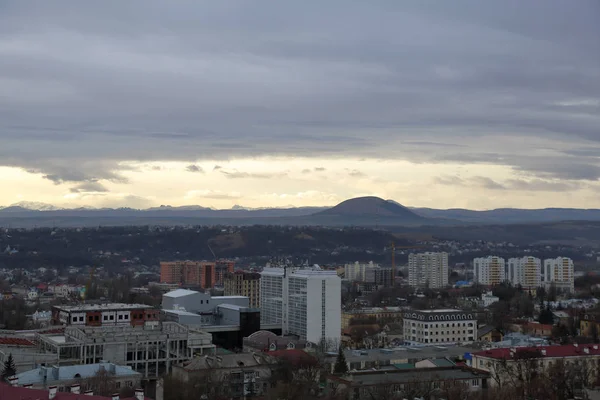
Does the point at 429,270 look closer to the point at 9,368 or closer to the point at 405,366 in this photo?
the point at 405,366

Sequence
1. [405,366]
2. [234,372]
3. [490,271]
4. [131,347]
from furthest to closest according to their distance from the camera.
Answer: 1. [490,271]
2. [131,347]
3. [405,366]
4. [234,372]

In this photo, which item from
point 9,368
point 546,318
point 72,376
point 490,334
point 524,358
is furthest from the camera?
point 546,318

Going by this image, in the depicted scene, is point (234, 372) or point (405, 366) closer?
point (234, 372)

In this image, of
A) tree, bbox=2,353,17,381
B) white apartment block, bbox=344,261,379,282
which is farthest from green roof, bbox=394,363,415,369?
white apartment block, bbox=344,261,379,282

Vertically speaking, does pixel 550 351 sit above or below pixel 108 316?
below

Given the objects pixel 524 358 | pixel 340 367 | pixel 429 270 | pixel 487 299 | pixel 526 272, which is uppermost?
pixel 429 270

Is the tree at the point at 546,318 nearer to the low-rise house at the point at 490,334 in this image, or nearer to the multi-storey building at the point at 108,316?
the low-rise house at the point at 490,334

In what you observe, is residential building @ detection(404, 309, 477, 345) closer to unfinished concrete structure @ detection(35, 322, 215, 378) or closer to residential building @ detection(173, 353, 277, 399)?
unfinished concrete structure @ detection(35, 322, 215, 378)

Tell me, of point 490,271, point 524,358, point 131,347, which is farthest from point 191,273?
point 524,358
